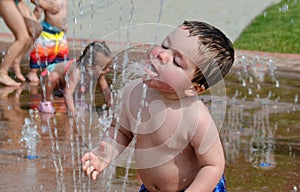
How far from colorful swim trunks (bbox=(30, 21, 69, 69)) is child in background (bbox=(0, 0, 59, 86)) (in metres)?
0.19

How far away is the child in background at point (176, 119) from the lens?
112 inches

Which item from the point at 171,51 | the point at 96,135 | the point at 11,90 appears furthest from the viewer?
the point at 11,90

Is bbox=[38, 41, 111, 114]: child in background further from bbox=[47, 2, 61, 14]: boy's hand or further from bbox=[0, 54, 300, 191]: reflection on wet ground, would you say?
bbox=[47, 2, 61, 14]: boy's hand

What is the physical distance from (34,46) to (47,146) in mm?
3464

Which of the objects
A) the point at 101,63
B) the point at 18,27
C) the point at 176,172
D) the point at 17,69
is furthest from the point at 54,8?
the point at 176,172

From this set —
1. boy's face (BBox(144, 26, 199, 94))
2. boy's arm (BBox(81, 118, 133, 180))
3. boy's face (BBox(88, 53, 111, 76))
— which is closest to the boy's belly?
boy's arm (BBox(81, 118, 133, 180))

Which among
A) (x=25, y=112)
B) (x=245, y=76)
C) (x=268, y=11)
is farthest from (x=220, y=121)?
(x=268, y=11)

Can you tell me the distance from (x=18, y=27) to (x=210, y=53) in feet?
18.3

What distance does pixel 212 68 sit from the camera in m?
2.89

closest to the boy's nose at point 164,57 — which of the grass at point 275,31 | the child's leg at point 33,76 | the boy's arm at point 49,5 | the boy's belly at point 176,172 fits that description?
the boy's belly at point 176,172

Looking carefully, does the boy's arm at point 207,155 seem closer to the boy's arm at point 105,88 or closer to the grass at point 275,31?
the boy's arm at point 105,88

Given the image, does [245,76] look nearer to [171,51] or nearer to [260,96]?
[260,96]

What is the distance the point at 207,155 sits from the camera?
9.47 feet

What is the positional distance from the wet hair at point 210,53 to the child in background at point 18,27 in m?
5.31
